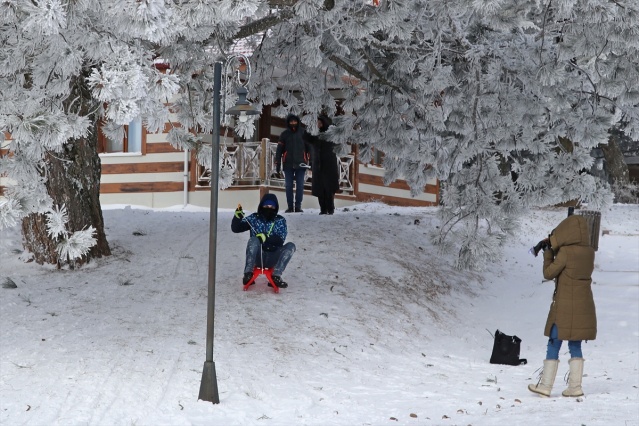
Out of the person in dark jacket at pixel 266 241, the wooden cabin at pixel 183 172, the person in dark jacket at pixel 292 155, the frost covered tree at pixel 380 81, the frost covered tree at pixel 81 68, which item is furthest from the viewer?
the wooden cabin at pixel 183 172

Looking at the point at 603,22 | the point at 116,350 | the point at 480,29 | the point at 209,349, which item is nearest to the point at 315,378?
the point at 209,349

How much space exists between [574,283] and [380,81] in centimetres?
538

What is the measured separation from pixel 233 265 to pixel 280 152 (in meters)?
4.89

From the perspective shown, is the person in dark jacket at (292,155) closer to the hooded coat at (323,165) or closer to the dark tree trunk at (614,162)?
the hooded coat at (323,165)

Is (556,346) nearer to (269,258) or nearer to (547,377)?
(547,377)

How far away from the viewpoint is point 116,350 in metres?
9.78

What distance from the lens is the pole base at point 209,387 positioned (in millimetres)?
8477

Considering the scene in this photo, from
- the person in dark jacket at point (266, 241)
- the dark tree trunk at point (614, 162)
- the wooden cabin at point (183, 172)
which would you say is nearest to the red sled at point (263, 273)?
the person in dark jacket at point (266, 241)

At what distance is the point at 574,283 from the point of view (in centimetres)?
895

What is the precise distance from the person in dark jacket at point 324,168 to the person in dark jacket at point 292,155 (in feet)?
0.78

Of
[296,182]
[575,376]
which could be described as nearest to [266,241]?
[575,376]

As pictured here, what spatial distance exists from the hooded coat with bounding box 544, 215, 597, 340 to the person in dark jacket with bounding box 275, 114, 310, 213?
9.55 metres

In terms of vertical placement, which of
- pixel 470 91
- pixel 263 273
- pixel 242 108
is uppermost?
pixel 470 91

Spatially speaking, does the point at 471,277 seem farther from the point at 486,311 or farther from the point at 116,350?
the point at 116,350
